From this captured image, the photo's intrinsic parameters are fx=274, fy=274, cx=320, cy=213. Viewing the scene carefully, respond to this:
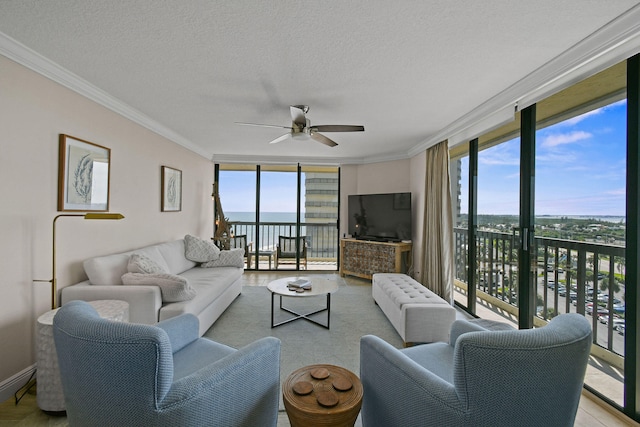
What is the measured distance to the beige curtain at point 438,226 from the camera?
3.81 meters

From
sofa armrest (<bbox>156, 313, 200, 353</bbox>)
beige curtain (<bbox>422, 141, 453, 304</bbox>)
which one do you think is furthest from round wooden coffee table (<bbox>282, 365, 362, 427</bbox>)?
beige curtain (<bbox>422, 141, 453, 304</bbox>)

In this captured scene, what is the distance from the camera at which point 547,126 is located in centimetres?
246

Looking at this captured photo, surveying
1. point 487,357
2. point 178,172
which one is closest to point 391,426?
point 487,357

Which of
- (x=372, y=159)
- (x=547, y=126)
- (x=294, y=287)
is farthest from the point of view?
(x=372, y=159)

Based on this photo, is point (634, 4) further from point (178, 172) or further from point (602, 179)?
point (178, 172)

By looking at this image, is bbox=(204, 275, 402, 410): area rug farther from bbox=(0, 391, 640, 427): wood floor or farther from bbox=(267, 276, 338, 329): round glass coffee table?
bbox=(0, 391, 640, 427): wood floor

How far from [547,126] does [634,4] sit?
1.11 metres

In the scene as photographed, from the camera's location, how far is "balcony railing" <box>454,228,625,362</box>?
210 cm

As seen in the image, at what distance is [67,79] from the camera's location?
2.27 metres

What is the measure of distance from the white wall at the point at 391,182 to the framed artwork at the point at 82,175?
4090 mm

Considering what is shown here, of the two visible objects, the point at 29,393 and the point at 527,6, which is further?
the point at 29,393

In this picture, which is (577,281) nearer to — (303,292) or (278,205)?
(303,292)

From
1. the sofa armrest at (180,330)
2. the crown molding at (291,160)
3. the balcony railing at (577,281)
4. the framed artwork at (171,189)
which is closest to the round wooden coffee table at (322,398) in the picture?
the sofa armrest at (180,330)

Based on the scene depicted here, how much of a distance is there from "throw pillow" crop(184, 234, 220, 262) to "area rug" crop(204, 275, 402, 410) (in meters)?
0.77
